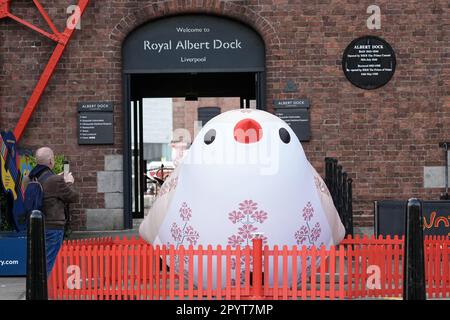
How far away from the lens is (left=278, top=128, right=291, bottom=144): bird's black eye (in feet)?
24.2

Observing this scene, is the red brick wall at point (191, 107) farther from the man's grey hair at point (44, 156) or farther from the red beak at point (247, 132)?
the red beak at point (247, 132)

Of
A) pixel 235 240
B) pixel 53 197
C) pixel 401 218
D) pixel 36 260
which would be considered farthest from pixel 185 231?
pixel 401 218

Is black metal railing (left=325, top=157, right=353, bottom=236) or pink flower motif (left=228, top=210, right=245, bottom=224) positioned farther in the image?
black metal railing (left=325, top=157, right=353, bottom=236)

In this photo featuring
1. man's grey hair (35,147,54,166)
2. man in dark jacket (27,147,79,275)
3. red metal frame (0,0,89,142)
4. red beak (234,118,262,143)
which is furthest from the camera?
red metal frame (0,0,89,142)

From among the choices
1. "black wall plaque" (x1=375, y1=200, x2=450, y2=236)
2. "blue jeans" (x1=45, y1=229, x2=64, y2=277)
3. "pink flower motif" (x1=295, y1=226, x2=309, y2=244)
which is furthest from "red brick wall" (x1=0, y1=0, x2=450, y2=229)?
"pink flower motif" (x1=295, y1=226, x2=309, y2=244)

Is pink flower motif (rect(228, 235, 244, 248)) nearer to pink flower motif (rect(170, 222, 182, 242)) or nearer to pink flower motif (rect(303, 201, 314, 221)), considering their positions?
pink flower motif (rect(170, 222, 182, 242))

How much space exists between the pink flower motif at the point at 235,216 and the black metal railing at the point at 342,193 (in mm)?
4157

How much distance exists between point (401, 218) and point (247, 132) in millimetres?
4420

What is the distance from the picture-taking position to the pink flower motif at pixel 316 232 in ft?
24.4

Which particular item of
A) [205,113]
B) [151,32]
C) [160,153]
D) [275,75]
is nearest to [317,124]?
[275,75]

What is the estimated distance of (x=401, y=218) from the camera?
11016 mm

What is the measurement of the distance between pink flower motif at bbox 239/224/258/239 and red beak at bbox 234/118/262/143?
72 centimetres

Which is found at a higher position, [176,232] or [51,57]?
[51,57]

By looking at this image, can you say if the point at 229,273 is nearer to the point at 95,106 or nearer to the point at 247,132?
the point at 247,132
